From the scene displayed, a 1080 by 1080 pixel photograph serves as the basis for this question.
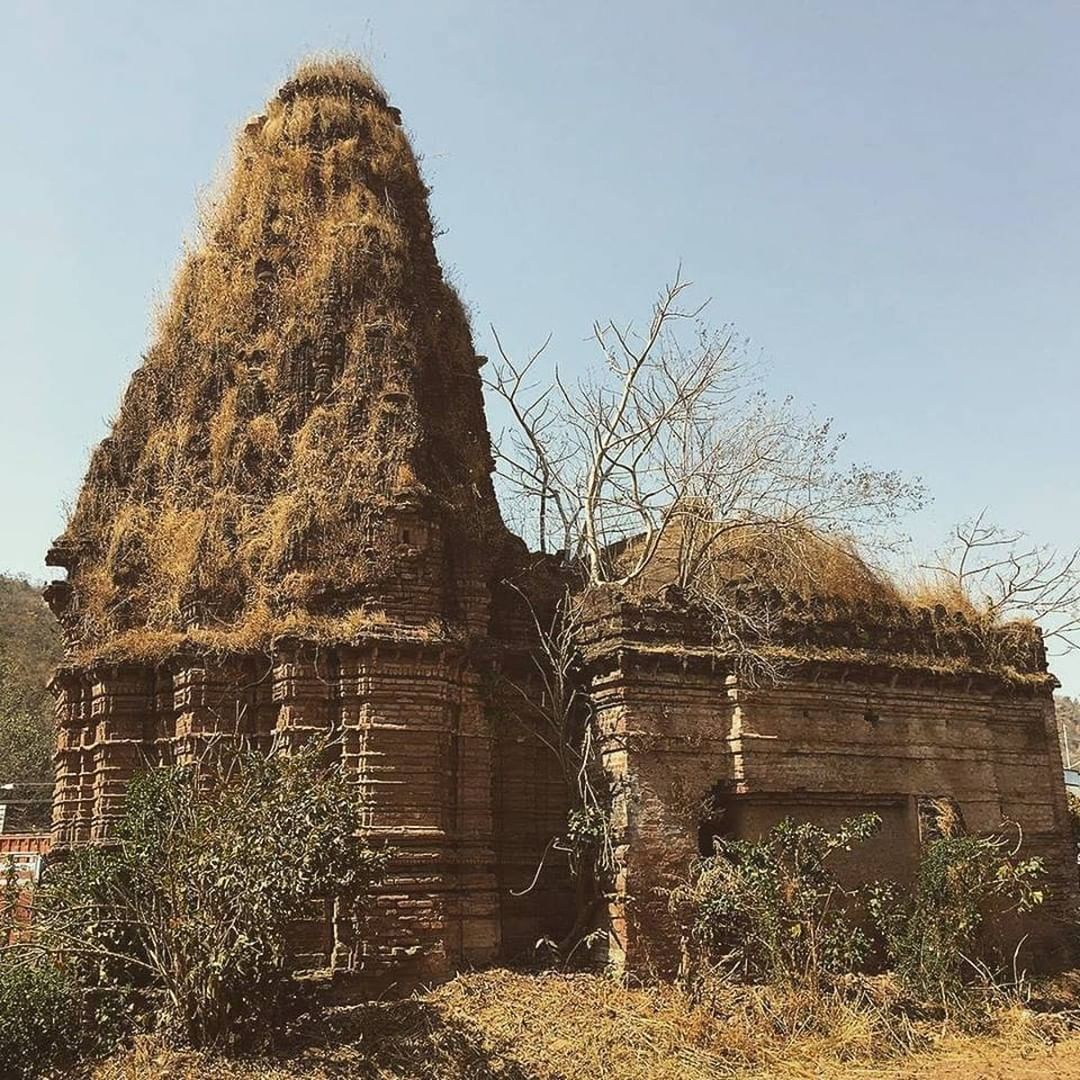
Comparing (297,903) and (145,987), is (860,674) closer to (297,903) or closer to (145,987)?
(297,903)

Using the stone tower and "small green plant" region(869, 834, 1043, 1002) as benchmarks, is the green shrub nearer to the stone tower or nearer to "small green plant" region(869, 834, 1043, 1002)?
the stone tower

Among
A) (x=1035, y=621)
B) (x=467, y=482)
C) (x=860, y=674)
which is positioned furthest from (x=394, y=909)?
(x=1035, y=621)

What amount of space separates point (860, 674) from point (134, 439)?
10.6 meters

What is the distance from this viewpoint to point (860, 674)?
606 inches

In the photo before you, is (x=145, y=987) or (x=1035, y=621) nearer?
(x=145, y=987)

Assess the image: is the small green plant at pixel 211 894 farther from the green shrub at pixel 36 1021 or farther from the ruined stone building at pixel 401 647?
the ruined stone building at pixel 401 647

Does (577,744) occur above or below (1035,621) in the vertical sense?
below

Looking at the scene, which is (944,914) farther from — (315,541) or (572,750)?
(315,541)

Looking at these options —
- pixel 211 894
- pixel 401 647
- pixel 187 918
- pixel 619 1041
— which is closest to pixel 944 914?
pixel 619 1041

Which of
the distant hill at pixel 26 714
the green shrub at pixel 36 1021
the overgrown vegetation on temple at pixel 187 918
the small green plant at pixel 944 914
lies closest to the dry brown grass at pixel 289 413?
the overgrown vegetation on temple at pixel 187 918

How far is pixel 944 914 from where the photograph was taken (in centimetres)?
1357

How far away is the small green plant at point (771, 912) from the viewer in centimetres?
1273

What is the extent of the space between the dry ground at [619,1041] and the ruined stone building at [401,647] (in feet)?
3.23

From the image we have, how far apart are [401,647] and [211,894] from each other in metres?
3.89
